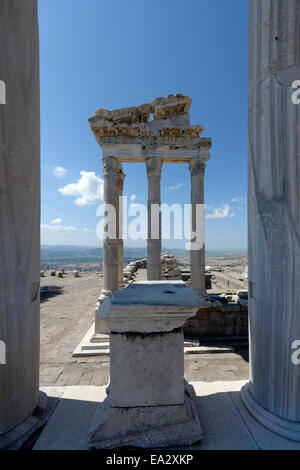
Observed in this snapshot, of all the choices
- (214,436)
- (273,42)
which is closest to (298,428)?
(214,436)

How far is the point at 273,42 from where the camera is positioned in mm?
2668

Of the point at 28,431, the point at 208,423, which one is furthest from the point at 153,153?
the point at 28,431

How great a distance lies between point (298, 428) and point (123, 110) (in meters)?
11.4

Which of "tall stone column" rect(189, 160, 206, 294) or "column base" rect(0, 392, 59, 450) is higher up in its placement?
"tall stone column" rect(189, 160, 206, 294)

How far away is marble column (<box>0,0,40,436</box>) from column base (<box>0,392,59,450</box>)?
0.06 m

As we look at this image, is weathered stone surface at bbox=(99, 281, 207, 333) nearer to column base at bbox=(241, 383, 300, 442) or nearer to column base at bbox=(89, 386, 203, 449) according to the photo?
column base at bbox=(89, 386, 203, 449)

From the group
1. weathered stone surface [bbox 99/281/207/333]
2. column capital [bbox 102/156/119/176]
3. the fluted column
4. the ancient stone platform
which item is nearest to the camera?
weathered stone surface [bbox 99/281/207/333]

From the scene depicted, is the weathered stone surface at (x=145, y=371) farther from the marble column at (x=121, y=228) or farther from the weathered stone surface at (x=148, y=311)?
the marble column at (x=121, y=228)

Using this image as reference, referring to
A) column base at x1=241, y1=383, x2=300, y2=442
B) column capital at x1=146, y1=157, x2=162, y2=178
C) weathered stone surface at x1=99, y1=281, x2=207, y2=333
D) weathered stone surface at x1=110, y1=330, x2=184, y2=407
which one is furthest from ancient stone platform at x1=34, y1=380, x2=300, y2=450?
column capital at x1=146, y1=157, x2=162, y2=178

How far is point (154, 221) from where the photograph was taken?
10.3 metres

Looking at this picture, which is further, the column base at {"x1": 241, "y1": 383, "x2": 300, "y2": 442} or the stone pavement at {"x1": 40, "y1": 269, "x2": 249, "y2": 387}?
the stone pavement at {"x1": 40, "y1": 269, "x2": 249, "y2": 387}

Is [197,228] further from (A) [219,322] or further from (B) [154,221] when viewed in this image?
(A) [219,322]

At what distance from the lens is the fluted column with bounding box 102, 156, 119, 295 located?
9.66m
